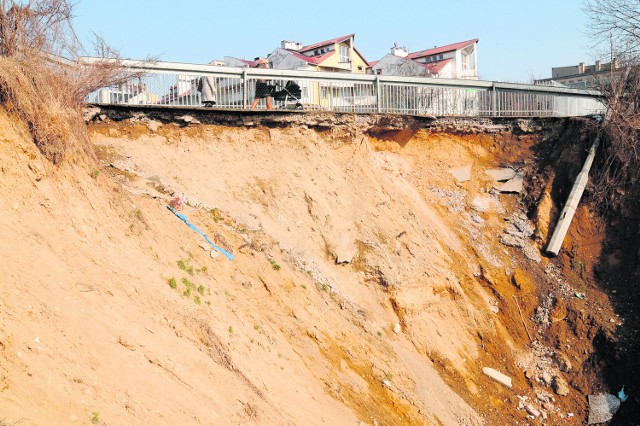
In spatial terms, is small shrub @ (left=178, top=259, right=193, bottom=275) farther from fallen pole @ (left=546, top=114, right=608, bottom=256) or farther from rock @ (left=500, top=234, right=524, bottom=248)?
fallen pole @ (left=546, top=114, right=608, bottom=256)

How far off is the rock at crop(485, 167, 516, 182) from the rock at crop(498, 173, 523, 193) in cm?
14

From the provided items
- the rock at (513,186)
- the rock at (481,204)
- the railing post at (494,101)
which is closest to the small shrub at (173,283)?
the rock at (481,204)

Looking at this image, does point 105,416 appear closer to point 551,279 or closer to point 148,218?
point 148,218

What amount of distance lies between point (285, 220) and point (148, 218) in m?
4.05

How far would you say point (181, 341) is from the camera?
870 centimetres

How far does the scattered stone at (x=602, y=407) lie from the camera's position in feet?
46.1

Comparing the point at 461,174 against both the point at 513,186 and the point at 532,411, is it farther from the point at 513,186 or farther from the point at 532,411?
the point at 532,411

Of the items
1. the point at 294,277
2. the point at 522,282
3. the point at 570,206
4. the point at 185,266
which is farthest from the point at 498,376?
the point at 185,266

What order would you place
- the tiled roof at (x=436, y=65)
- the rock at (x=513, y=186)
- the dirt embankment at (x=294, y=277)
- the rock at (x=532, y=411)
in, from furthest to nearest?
the tiled roof at (x=436, y=65) < the rock at (x=513, y=186) < the rock at (x=532, y=411) < the dirt embankment at (x=294, y=277)

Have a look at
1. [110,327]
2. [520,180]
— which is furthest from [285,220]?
[520,180]

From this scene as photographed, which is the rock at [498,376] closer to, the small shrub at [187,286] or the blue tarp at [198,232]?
the blue tarp at [198,232]

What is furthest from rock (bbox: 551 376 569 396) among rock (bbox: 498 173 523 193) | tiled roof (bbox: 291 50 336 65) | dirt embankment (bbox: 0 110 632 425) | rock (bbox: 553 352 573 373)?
tiled roof (bbox: 291 50 336 65)

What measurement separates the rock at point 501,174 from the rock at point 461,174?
66 centimetres

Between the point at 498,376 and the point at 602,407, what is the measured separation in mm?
2266
